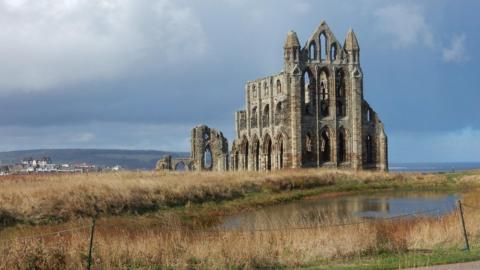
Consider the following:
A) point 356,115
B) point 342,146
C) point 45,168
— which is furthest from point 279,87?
point 45,168

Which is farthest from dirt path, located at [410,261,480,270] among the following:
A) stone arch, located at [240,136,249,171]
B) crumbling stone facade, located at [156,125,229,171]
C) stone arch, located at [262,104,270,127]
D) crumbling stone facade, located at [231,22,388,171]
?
crumbling stone facade, located at [156,125,229,171]

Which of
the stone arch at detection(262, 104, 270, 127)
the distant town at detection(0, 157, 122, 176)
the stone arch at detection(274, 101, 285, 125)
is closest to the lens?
the distant town at detection(0, 157, 122, 176)

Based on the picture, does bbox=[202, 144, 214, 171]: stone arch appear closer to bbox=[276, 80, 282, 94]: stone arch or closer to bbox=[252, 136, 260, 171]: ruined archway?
bbox=[252, 136, 260, 171]: ruined archway

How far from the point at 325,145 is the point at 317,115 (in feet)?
15.1

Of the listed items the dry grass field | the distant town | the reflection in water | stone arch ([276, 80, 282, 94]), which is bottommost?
the reflection in water

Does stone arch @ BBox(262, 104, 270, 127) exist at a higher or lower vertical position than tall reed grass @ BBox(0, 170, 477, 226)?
higher

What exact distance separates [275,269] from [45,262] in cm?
453

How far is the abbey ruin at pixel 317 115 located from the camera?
6328 centimetres

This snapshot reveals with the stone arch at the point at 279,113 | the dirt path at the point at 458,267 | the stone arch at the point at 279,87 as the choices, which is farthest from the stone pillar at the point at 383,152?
the dirt path at the point at 458,267

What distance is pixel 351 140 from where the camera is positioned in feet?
215

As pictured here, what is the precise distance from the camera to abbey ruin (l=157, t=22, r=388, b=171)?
2491 inches

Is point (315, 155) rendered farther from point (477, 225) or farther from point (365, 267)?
point (365, 267)

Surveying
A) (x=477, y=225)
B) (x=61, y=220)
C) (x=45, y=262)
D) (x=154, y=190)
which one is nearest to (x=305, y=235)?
(x=477, y=225)

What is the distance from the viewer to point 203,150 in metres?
76.3
